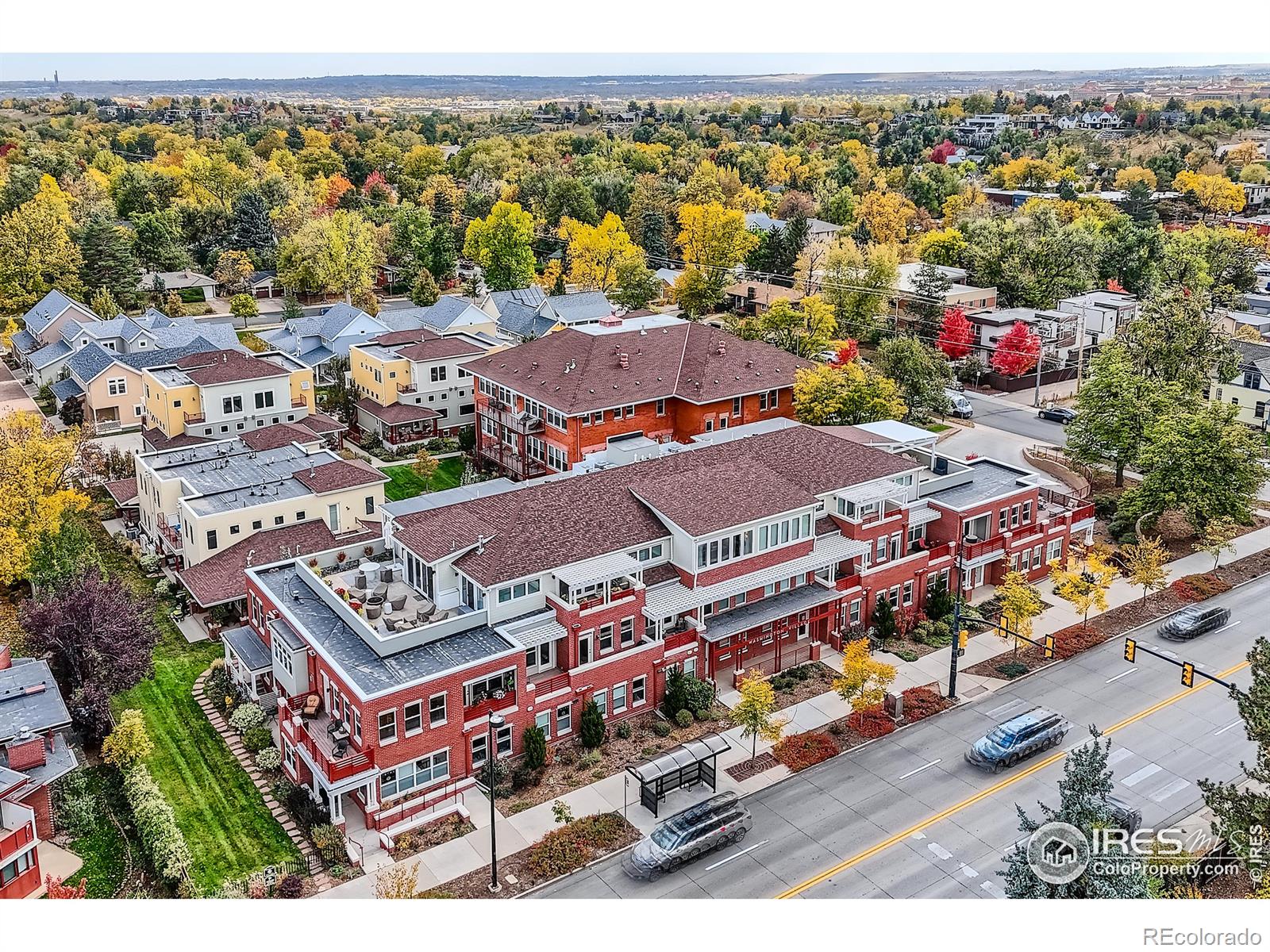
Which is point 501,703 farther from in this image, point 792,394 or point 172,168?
point 172,168

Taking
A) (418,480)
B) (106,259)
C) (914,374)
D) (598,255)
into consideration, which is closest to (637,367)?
(418,480)

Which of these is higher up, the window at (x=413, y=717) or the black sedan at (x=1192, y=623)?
the window at (x=413, y=717)

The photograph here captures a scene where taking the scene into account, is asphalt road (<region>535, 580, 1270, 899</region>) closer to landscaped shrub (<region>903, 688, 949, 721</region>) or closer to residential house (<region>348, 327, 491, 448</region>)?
landscaped shrub (<region>903, 688, 949, 721</region>)

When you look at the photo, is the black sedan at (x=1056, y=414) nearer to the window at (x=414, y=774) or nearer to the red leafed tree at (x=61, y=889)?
the window at (x=414, y=774)

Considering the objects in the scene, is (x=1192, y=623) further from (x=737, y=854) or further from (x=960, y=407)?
(x=960, y=407)

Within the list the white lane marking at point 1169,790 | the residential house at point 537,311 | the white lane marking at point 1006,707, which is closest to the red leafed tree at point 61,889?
the white lane marking at point 1006,707

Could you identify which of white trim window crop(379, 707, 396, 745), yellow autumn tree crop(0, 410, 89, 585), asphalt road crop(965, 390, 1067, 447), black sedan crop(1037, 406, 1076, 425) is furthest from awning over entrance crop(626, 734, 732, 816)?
black sedan crop(1037, 406, 1076, 425)
